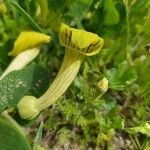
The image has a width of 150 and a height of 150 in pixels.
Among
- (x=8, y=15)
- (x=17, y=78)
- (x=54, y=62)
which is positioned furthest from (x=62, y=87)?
(x=8, y=15)

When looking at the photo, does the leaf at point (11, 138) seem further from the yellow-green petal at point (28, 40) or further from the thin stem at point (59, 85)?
the yellow-green petal at point (28, 40)

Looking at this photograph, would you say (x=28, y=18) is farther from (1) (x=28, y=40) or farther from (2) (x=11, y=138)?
(2) (x=11, y=138)

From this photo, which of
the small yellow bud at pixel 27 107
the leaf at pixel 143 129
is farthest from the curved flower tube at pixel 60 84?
the leaf at pixel 143 129

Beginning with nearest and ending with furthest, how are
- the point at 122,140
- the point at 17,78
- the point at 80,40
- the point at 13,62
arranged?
the point at 80,40 < the point at 17,78 < the point at 13,62 < the point at 122,140

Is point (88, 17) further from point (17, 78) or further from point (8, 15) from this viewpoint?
point (17, 78)

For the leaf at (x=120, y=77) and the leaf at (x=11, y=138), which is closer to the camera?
the leaf at (x=11, y=138)

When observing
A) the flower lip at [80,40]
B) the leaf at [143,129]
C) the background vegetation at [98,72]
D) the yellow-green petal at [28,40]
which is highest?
the flower lip at [80,40]

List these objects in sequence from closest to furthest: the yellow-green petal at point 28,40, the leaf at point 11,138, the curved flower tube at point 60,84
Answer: the leaf at point 11,138, the curved flower tube at point 60,84, the yellow-green petal at point 28,40
